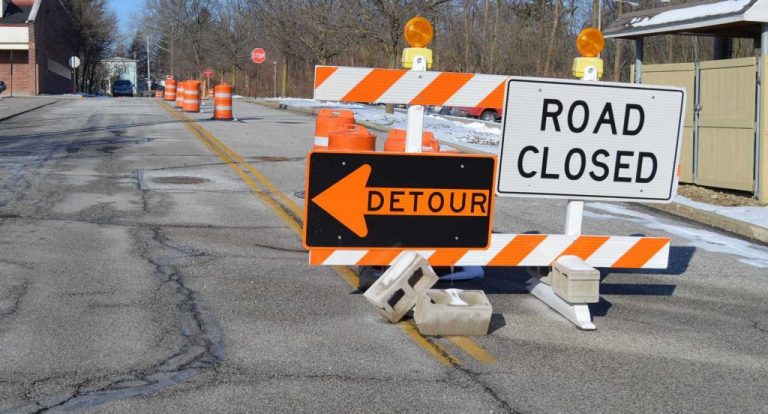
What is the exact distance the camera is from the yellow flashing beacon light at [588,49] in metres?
7.12

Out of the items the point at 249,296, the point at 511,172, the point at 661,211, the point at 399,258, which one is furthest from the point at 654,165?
the point at 661,211

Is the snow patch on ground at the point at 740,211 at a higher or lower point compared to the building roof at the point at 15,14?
lower

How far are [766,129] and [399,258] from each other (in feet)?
27.0

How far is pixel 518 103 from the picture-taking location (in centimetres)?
669

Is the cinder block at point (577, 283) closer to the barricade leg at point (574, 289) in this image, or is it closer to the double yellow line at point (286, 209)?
the barricade leg at point (574, 289)

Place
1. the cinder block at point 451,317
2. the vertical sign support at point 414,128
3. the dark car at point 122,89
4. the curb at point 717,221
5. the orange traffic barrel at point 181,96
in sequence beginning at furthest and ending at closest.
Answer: the dark car at point 122,89 < the orange traffic barrel at point 181,96 < the curb at point 717,221 < the vertical sign support at point 414,128 < the cinder block at point 451,317

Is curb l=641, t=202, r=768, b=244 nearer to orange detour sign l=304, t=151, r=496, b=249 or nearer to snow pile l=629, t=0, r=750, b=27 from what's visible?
snow pile l=629, t=0, r=750, b=27

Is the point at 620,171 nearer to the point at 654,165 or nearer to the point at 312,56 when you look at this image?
the point at 654,165

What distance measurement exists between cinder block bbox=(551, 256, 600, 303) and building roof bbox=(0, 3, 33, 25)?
2566 inches

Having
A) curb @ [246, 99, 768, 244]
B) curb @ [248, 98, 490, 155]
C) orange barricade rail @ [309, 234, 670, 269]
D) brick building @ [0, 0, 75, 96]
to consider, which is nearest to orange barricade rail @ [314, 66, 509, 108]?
orange barricade rail @ [309, 234, 670, 269]

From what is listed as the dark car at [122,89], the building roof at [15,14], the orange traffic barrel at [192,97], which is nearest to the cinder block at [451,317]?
the orange traffic barrel at [192,97]

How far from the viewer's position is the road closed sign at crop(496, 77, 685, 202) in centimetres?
673

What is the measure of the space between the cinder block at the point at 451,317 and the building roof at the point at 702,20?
28.9ft

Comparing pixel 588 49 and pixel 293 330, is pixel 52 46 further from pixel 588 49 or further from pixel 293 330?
pixel 293 330
